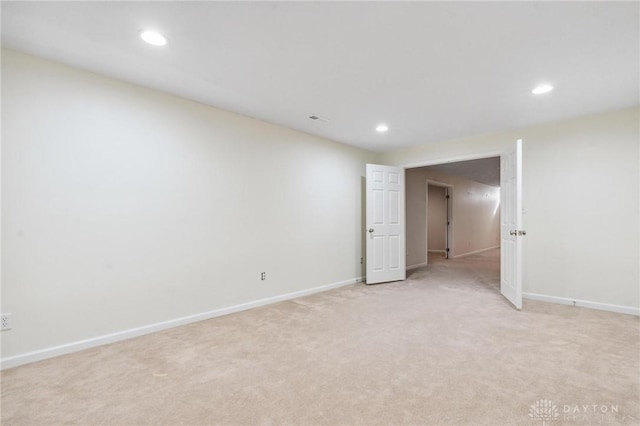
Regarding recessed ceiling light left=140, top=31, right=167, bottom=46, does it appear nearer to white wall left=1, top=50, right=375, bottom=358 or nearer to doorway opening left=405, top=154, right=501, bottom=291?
white wall left=1, top=50, right=375, bottom=358

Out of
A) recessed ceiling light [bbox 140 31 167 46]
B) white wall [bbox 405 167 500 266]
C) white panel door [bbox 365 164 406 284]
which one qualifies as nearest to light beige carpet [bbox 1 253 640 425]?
white panel door [bbox 365 164 406 284]

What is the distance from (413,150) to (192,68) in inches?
154

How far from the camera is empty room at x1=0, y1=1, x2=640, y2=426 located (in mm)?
1864

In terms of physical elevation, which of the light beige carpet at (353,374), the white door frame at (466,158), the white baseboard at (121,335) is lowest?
the light beige carpet at (353,374)

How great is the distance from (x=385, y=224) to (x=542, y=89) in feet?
9.50

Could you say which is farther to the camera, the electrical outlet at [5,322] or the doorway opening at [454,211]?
the doorway opening at [454,211]

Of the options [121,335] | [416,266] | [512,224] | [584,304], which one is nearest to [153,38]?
[121,335]

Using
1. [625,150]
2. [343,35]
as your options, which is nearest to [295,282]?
[343,35]

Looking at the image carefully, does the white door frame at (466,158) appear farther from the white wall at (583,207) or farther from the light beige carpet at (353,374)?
the light beige carpet at (353,374)

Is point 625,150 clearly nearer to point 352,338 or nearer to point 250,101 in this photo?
point 352,338

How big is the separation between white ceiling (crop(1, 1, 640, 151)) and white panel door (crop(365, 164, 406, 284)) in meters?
1.79

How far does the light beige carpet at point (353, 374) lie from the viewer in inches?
67.1
